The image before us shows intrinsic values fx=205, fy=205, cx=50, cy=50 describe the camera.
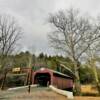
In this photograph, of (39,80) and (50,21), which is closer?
(50,21)

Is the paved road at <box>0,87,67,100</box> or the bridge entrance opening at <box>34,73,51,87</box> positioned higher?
the bridge entrance opening at <box>34,73,51,87</box>

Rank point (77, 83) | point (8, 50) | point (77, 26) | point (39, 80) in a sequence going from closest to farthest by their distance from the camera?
point (77, 83)
point (77, 26)
point (8, 50)
point (39, 80)

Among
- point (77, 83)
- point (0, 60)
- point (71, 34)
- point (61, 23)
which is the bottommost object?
point (77, 83)

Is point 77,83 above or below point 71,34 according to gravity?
below

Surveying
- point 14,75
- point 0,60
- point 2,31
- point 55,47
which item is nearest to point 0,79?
point 14,75

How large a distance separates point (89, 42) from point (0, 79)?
2189 centimetres

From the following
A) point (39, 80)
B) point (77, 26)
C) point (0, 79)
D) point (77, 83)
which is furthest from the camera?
point (0, 79)

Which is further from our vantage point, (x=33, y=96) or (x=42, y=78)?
(x=42, y=78)

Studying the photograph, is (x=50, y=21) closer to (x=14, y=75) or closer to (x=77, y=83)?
(x=77, y=83)

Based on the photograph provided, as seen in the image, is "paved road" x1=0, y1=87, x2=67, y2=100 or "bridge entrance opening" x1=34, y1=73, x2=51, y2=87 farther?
"bridge entrance opening" x1=34, y1=73, x2=51, y2=87

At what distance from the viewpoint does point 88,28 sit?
30.2m

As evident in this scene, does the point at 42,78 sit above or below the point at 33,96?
above

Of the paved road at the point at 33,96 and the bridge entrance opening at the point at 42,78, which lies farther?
the bridge entrance opening at the point at 42,78

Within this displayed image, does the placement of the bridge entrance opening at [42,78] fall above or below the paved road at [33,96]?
above
